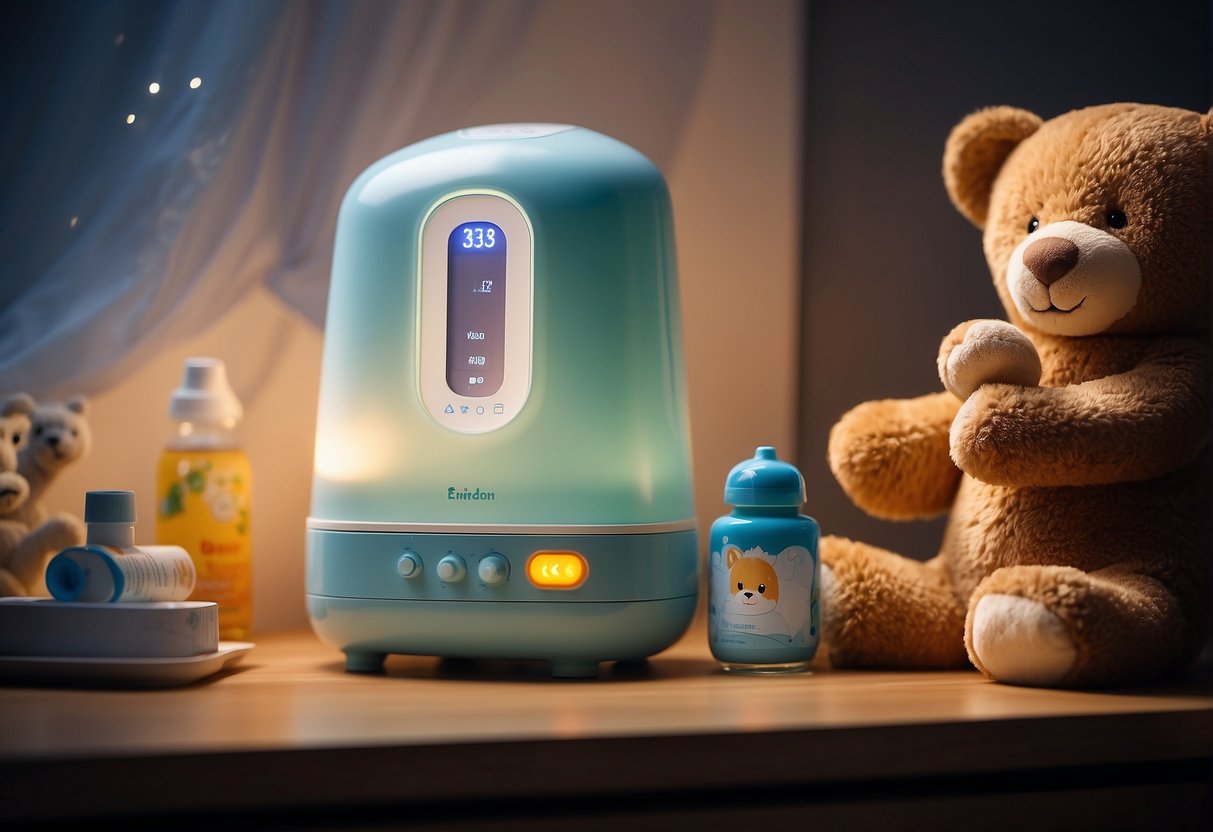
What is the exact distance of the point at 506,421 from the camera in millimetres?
778

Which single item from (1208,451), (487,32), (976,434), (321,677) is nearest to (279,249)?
(487,32)

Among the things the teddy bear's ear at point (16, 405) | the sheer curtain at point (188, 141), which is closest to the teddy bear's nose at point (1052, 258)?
the sheer curtain at point (188, 141)

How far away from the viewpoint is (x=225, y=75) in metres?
0.91

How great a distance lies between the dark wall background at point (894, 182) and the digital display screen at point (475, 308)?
0.42 m

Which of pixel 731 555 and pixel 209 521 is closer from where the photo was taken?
pixel 731 555

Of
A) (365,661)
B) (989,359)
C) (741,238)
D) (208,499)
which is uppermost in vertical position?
(741,238)

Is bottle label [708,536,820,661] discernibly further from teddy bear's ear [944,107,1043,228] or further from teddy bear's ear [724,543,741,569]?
teddy bear's ear [944,107,1043,228]

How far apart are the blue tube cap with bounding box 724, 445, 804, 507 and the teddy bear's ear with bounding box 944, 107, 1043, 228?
0.28 meters

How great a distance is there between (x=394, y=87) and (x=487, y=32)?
0.33ft

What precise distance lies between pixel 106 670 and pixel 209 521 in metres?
0.19

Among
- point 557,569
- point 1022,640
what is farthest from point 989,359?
point 557,569

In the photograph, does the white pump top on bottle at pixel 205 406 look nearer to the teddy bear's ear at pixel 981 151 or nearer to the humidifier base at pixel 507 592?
the humidifier base at pixel 507 592

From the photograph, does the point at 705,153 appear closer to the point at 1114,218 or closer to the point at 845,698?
the point at 1114,218

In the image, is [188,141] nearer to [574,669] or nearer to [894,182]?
[574,669]
